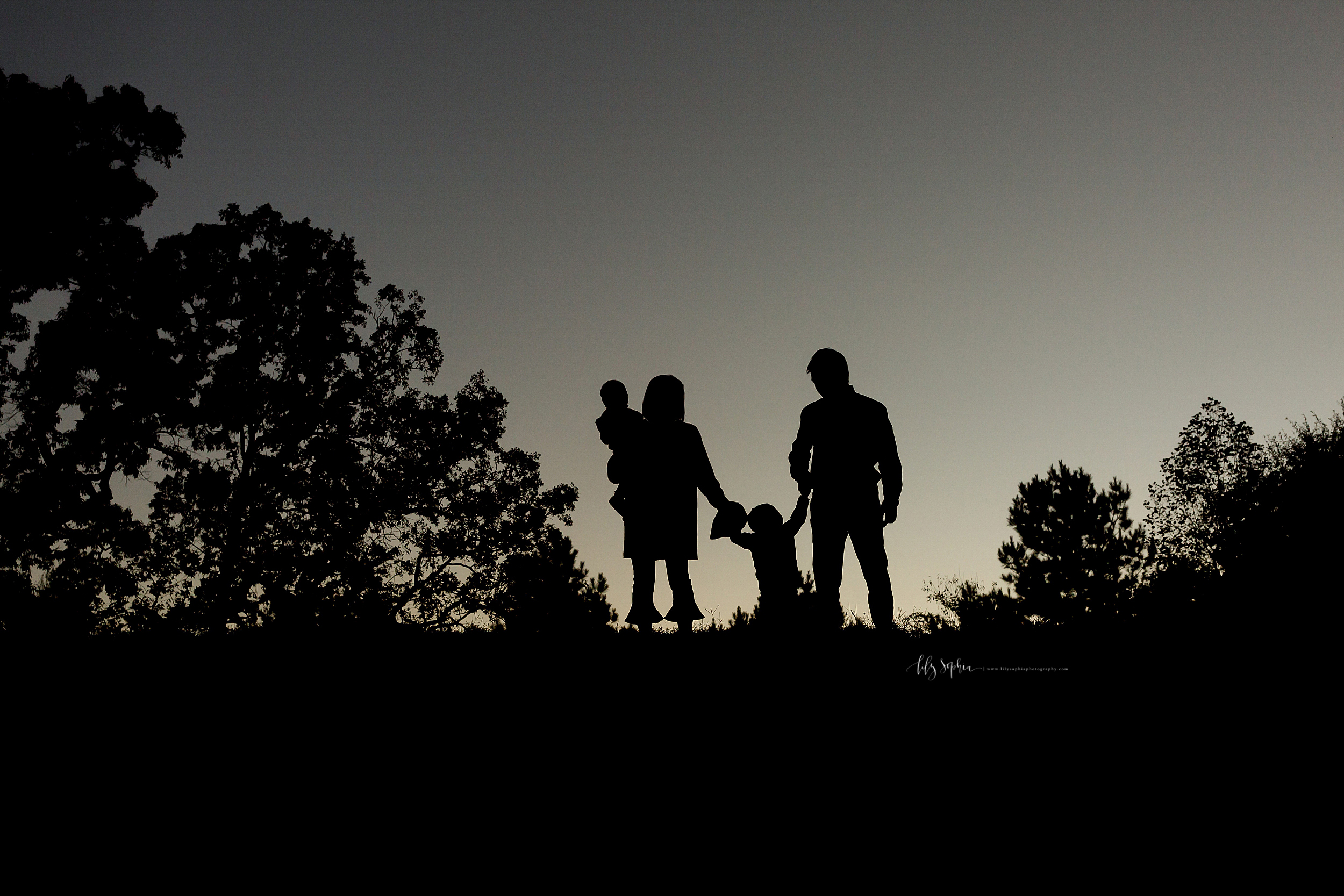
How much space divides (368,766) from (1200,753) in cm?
431

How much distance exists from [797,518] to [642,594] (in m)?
1.67

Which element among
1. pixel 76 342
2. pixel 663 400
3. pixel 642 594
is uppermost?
pixel 76 342

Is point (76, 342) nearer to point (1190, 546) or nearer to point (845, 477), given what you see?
point (845, 477)

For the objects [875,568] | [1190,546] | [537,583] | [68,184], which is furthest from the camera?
[1190,546]

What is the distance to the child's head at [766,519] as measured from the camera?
7984 millimetres

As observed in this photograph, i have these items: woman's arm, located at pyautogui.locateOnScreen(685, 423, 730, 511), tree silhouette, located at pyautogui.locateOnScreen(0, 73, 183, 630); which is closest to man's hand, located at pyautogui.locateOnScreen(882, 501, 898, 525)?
woman's arm, located at pyautogui.locateOnScreen(685, 423, 730, 511)

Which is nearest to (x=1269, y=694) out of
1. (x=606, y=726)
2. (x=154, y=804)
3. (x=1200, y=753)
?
(x=1200, y=753)

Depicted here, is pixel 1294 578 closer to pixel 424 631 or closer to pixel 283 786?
pixel 424 631

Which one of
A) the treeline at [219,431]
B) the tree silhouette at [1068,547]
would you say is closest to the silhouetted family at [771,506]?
the treeline at [219,431]

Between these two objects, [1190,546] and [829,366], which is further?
[1190,546]

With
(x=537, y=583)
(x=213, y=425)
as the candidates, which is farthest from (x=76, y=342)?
(x=537, y=583)

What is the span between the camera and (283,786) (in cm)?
420

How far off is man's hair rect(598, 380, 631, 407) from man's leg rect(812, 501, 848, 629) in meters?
2.30

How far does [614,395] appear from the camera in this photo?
8430mm
